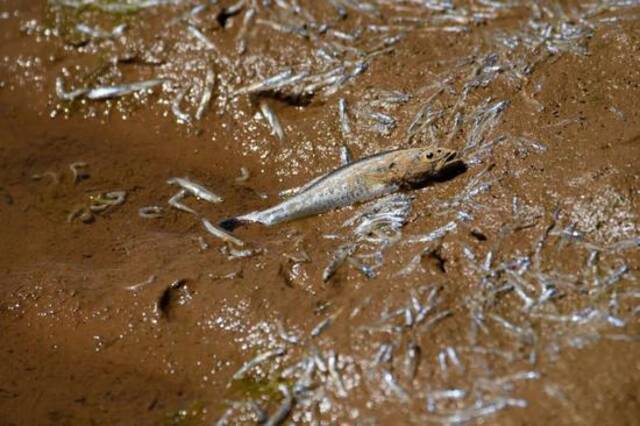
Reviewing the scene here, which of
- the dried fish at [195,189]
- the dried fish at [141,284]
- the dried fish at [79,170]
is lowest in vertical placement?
the dried fish at [141,284]

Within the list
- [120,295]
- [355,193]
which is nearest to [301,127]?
[355,193]

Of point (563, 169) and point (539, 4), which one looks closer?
point (563, 169)

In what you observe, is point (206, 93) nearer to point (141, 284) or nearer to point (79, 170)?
point (79, 170)

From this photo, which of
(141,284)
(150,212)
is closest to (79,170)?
(150,212)

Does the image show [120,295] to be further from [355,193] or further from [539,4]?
[539,4]

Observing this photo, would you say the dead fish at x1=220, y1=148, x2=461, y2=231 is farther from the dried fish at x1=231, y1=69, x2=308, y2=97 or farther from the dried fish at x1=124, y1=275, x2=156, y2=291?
the dried fish at x1=231, y1=69, x2=308, y2=97

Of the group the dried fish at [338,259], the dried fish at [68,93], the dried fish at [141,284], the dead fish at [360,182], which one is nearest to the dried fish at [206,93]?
the dried fish at [68,93]

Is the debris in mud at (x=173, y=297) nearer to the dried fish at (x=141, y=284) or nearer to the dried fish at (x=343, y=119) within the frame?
the dried fish at (x=141, y=284)
